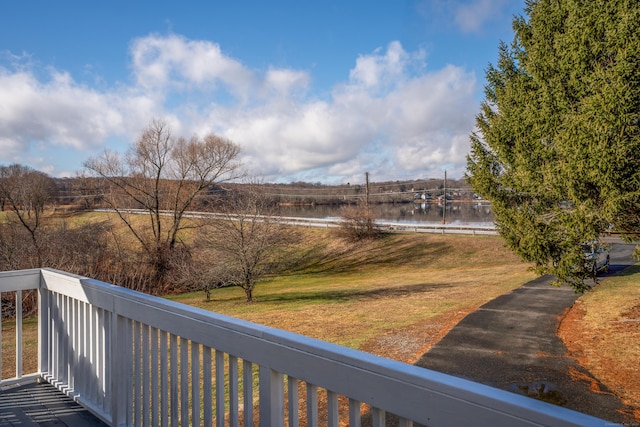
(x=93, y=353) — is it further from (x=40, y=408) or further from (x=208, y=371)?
(x=208, y=371)

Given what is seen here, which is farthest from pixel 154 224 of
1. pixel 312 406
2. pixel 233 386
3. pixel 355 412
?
pixel 355 412

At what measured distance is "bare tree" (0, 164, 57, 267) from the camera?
18.0 m

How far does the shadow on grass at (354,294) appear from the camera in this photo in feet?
40.6

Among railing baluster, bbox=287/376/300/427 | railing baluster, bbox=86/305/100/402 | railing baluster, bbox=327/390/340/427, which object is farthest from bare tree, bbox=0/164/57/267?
railing baluster, bbox=327/390/340/427

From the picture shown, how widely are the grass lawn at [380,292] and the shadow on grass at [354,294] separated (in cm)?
3

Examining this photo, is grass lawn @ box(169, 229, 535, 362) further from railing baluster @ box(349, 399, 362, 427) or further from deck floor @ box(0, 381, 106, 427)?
railing baluster @ box(349, 399, 362, 427)

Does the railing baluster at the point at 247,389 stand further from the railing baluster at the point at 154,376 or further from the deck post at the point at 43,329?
the deck post at the point at 43,329

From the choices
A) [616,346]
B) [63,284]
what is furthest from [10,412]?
[616,346]

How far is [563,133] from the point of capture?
667 centimetres

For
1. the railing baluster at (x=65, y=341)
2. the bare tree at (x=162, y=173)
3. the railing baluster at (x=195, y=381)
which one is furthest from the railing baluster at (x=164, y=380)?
the bare tree at (x=162, y=173)

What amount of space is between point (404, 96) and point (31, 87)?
Result: 14.3 metres

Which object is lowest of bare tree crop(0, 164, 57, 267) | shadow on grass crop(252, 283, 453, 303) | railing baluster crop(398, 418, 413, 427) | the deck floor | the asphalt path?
shadow on grass crop(252, 283, 453, 303)

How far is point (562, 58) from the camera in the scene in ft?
23.2

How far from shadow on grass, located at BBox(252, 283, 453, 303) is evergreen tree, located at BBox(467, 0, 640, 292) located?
15.1ft
